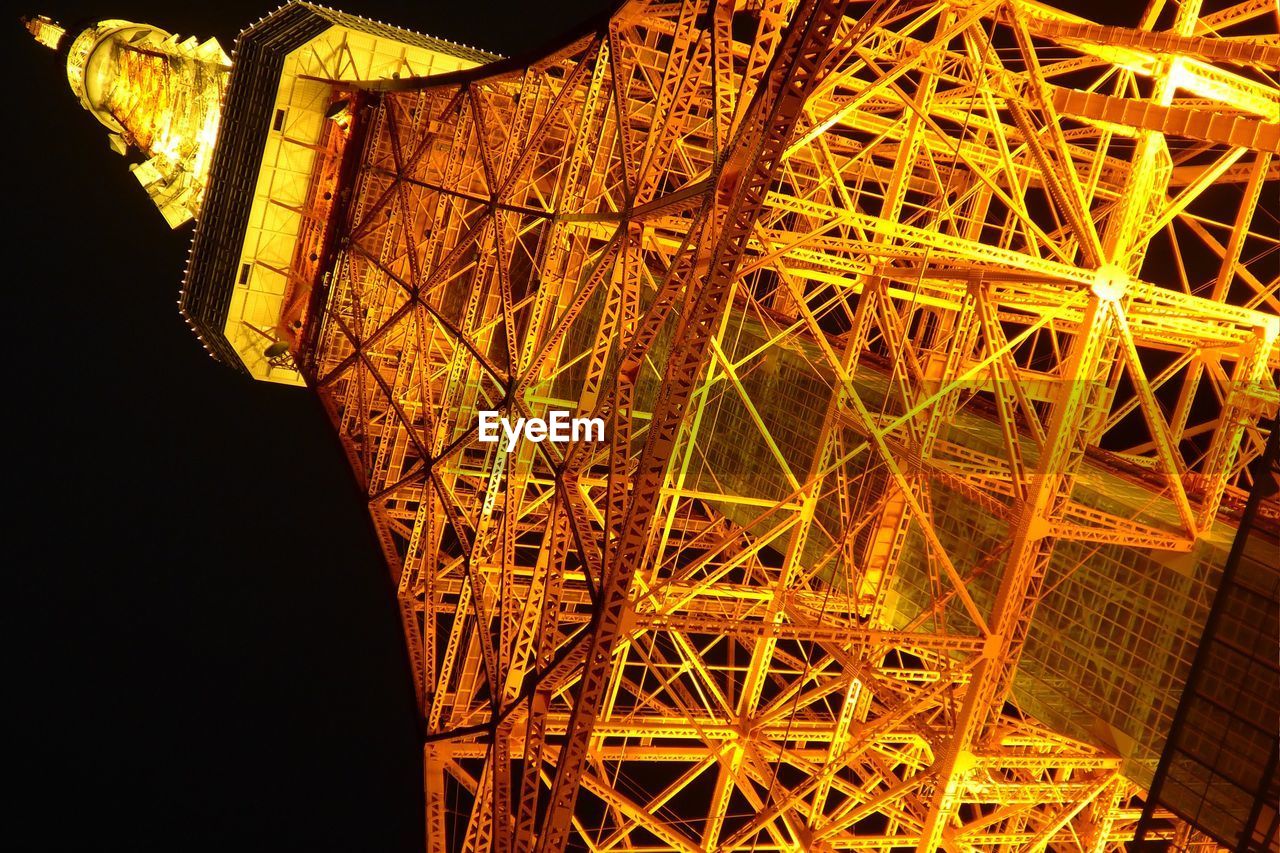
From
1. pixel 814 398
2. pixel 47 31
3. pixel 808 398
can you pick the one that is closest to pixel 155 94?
pixel 47 31

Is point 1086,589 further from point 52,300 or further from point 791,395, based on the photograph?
point 52,300

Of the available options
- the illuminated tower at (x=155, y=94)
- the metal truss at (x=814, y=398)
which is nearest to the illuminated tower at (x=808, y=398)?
the metal truss at (x=814, y=398)

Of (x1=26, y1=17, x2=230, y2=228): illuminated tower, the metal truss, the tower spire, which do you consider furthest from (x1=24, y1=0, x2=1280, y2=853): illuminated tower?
the tower spire

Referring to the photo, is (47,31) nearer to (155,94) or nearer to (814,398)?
(155,94)

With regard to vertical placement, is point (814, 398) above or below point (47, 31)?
below

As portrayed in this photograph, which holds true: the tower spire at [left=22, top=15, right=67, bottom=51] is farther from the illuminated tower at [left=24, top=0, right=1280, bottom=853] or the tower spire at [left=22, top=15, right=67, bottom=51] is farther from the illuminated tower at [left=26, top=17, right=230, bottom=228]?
the illuminated tower at [left=24, top=0, right=1280, bottom=853]

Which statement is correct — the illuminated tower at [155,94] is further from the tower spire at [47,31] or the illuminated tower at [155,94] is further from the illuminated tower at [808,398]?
the illuminated tower at [808,398]
